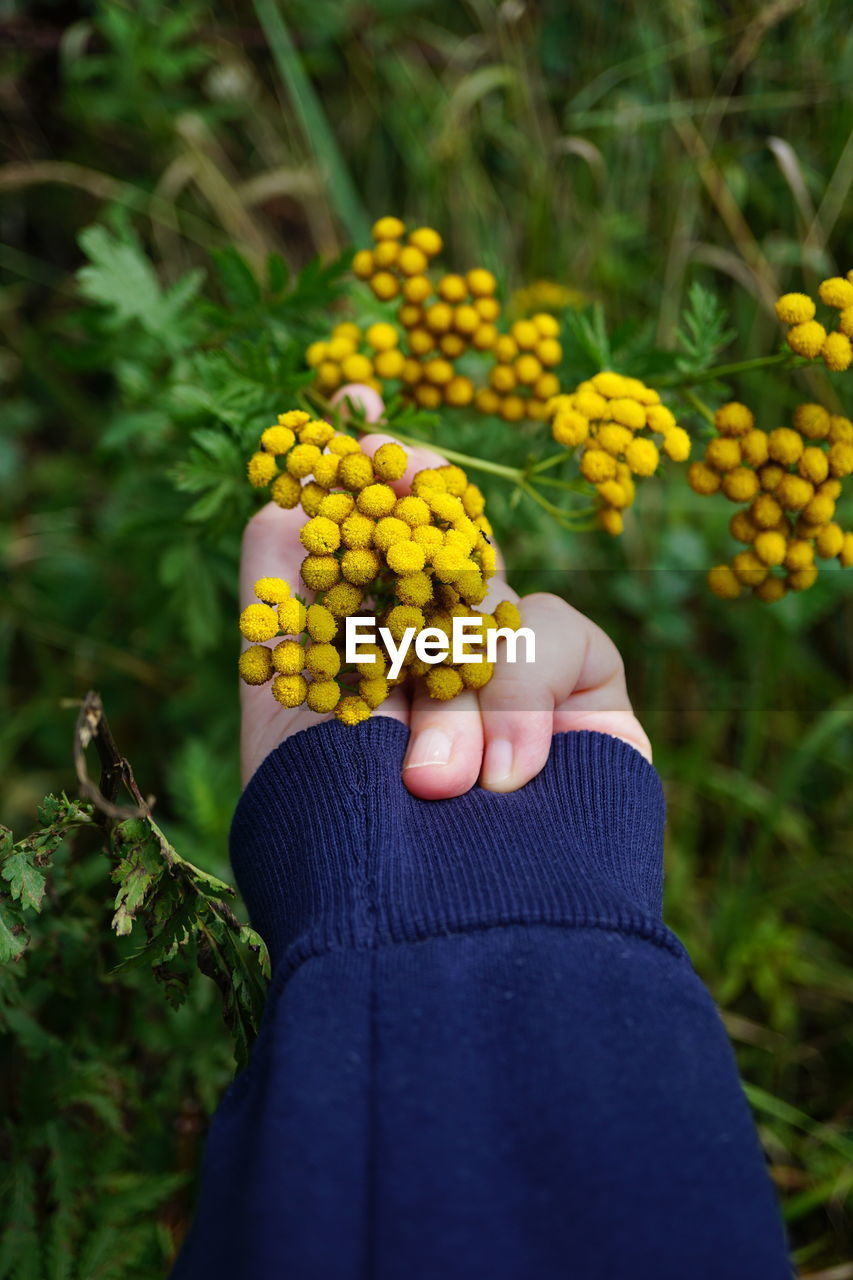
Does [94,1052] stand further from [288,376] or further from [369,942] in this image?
[288,376]

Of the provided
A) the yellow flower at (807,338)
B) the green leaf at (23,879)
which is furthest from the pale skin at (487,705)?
the yellow flower at (807,338)


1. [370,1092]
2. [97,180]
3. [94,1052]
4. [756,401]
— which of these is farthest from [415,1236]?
[97,180]

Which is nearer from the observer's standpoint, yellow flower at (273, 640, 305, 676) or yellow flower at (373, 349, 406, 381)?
yellow flower at (273, 640, 305, 676)

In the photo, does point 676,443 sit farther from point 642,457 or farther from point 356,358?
point 356,358

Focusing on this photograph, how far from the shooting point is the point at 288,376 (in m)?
1.60

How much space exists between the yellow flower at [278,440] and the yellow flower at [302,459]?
0.02 meters

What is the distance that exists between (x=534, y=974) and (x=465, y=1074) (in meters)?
0.14

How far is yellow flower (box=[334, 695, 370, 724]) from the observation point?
4.23 feet

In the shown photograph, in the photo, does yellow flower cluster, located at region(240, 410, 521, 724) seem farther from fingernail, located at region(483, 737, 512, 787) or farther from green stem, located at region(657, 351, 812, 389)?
green stem, located at region(657, 351, 812, 389)

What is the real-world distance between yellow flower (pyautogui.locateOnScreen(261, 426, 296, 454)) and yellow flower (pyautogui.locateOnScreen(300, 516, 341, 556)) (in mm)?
172

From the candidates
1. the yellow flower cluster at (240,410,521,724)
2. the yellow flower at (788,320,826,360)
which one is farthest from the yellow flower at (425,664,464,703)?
the yellow flower at (788,320,826,360)

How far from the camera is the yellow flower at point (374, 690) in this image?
1290mm

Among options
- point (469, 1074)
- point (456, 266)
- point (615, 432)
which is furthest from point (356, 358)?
point (456, 266)

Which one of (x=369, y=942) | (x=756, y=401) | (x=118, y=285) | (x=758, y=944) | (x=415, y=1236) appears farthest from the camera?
(x=756, y=401)
